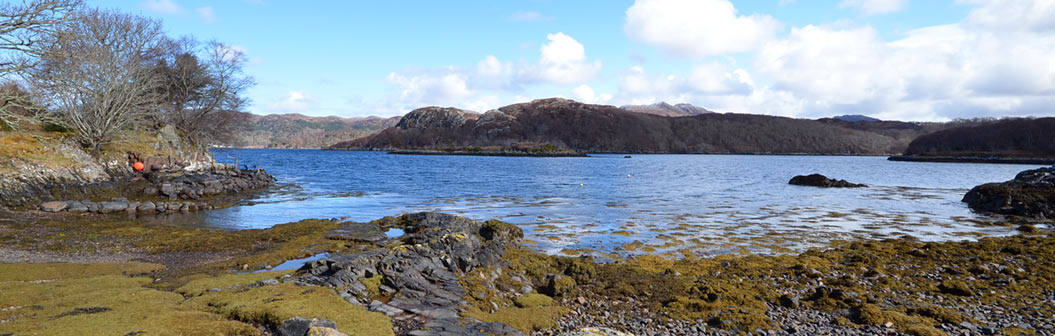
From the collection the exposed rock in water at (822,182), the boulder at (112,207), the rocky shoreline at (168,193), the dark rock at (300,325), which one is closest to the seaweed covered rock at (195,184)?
the rocky shoreline at (168,193)

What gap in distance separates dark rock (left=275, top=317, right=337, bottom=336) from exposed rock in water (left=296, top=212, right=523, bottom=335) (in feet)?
4.61

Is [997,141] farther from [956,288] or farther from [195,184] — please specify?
[195,184]

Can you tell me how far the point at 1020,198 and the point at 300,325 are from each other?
37071mm

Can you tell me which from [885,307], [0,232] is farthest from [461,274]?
[0,232]

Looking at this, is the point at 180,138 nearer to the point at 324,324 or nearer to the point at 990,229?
the point at 324,324

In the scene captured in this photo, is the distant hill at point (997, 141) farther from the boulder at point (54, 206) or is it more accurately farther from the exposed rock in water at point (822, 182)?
the boulder at point (54, 206)

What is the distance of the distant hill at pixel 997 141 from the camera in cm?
14000

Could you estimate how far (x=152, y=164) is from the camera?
35.9 m

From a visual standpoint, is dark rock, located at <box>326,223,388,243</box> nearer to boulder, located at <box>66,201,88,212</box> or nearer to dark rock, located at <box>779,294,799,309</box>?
dark rock, located at <box>779,294,799,309</box>

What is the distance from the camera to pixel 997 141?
516ft

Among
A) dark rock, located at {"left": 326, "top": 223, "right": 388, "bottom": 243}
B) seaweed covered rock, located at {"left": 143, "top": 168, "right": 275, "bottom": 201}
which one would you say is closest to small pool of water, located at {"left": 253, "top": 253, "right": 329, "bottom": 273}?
dark rock, located at {"left": 326, "top": 223, "right": 388, "bottom": 243}

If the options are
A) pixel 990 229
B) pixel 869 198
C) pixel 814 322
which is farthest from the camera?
pixel 869 198

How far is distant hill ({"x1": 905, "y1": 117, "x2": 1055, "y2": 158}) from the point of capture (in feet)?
459

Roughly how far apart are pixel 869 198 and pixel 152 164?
52.8 metres
